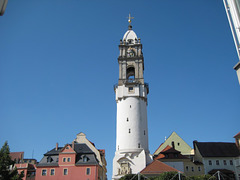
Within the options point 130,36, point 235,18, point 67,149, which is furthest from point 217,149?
point 235,18

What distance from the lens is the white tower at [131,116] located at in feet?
149

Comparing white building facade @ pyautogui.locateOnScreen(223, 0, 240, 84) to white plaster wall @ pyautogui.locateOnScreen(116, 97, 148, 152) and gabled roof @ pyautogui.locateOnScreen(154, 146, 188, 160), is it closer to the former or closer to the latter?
white plaster wall @ pyautogui.locateOnScreen(116, 97, 148, 152)

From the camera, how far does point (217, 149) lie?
52406 mm

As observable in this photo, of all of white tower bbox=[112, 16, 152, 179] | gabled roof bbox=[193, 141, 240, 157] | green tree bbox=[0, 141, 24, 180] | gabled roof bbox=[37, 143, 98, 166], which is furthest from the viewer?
gabled roof bbox=[193, 141, 240, 157]

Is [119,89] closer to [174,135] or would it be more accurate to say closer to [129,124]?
[129,124]

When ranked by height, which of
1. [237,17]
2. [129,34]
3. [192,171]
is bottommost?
[237,17]

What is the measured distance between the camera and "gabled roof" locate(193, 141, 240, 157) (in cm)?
5075

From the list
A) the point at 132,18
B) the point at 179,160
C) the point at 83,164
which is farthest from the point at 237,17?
the point at 132,18

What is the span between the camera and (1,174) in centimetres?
3275

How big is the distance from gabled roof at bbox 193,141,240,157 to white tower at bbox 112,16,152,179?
12.9 m

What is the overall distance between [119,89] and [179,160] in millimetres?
18203

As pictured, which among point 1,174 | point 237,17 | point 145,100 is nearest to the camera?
point 237,17

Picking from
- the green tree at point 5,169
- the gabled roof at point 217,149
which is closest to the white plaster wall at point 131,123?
the gabled roof at point 217,149

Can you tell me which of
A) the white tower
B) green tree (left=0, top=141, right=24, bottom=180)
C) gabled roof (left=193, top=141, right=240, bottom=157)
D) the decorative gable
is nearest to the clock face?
the white tower
